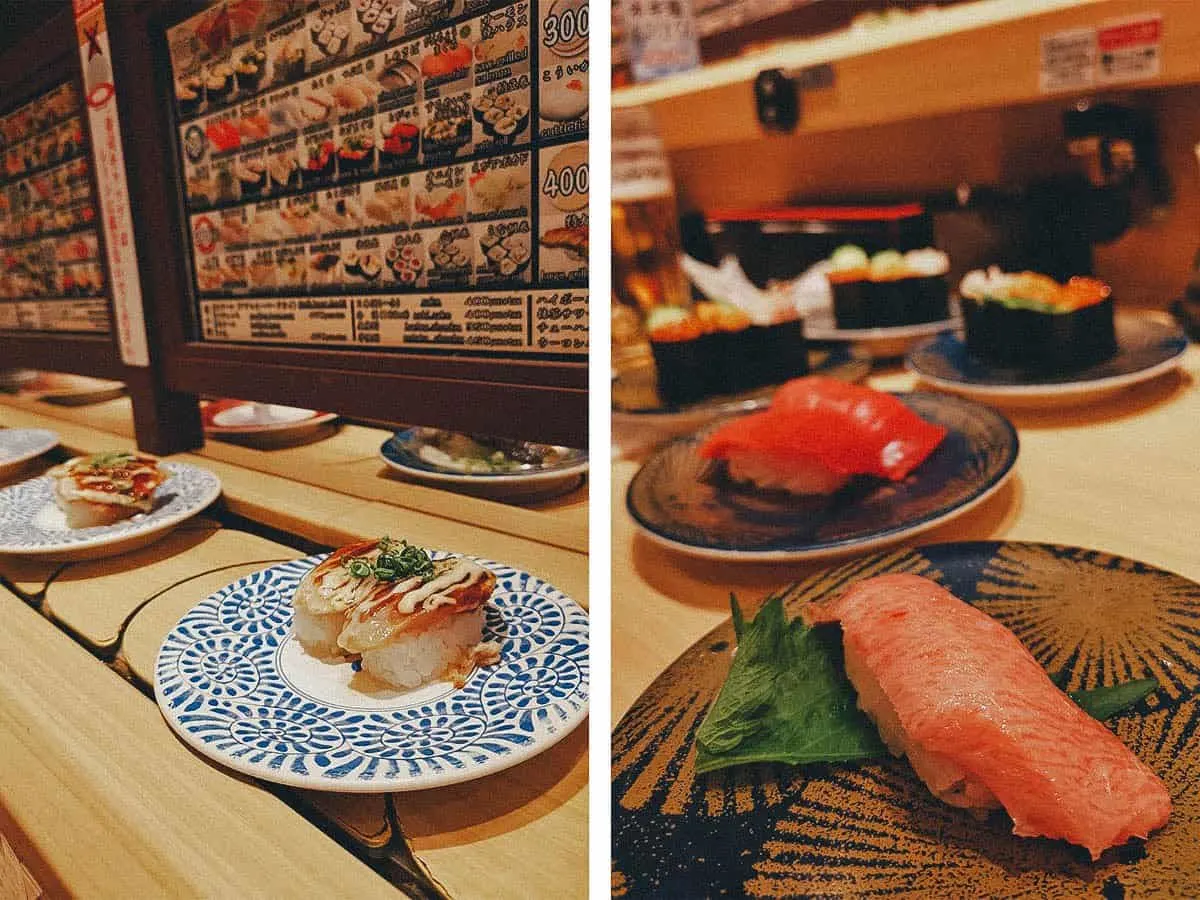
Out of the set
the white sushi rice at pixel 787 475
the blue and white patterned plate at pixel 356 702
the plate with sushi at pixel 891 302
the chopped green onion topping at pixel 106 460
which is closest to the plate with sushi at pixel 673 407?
the plate with sushi at pixel 891 302

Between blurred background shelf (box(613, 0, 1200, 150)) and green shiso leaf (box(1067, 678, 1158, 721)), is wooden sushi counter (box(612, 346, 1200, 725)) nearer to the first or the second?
green shiso leaf (box(1067, 678, 1158, 721))

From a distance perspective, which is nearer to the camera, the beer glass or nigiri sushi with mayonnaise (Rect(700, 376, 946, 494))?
nigiri sushi with mayonnaise (Rect(700, 376, 946, 494))

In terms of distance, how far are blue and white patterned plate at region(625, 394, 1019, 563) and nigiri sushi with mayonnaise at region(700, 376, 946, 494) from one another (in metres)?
0.02

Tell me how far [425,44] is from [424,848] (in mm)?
632

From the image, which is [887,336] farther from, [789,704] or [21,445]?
[21,445]

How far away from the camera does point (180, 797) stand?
1.59ft

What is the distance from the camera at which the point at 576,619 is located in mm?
634

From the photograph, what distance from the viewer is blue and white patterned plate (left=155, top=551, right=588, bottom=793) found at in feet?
1.54

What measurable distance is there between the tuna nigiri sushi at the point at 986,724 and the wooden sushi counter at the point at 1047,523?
0.16 metres

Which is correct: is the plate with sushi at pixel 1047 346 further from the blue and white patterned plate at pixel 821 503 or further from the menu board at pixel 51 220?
the menu board at pixel 51 220

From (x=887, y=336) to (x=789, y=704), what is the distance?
3.35 ft

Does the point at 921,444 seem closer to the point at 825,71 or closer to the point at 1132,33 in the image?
the point at 1132,33

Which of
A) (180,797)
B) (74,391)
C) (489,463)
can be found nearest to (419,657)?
(180,797)

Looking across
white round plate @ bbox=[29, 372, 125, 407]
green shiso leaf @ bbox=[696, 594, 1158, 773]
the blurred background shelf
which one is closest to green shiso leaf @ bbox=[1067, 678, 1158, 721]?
green shiso leaf @ bbox=[696, 594, 1158, 773]
